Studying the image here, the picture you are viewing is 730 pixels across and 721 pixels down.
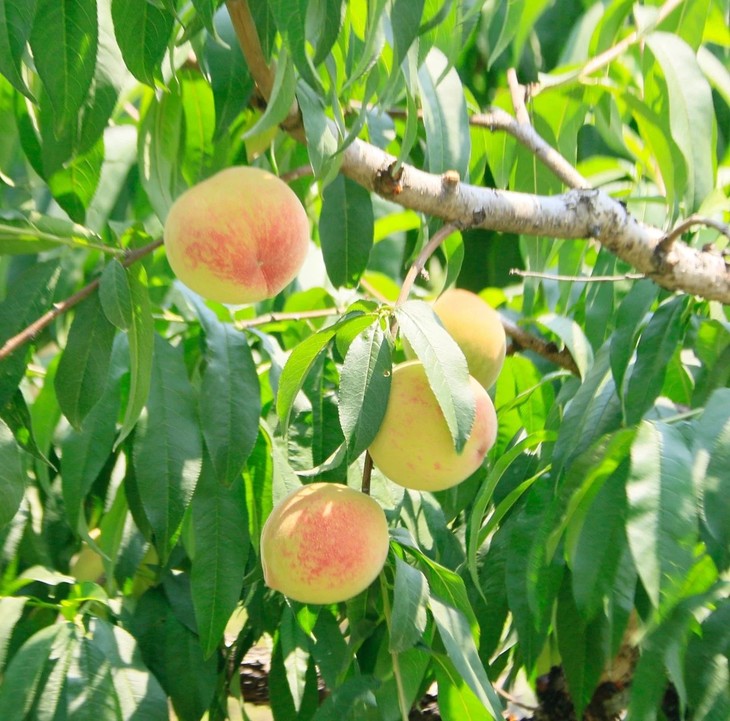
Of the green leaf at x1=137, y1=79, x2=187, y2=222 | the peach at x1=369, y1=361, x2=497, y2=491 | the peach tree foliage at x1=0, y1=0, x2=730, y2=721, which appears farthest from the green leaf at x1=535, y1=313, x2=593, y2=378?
the green leaf at x1=137, y1=79, x2=187, y2=222

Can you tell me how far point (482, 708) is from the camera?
30.4 inches

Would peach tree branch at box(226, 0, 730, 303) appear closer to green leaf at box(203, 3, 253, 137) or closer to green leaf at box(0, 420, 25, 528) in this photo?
green leaf at box(203, 3, 253, 137)

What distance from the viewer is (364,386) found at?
0.62m

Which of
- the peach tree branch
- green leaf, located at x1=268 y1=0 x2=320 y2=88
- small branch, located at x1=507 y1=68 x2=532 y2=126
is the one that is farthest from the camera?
small branch, located at x1=507 y1=68 x2=532 y2=126

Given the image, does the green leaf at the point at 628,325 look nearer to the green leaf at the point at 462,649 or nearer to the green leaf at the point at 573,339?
the green leaf at the point at 573,339

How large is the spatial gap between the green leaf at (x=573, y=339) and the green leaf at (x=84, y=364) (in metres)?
0.39

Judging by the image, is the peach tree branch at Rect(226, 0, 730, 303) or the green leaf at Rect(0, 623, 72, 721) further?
the green leaf at Rect(0, 623, 72, 721)

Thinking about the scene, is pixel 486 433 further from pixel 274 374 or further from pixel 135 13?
pixel 135 13

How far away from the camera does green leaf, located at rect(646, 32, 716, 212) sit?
0.85 m

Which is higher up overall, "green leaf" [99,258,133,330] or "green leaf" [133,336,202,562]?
"green leaf" [99,258,133,330]

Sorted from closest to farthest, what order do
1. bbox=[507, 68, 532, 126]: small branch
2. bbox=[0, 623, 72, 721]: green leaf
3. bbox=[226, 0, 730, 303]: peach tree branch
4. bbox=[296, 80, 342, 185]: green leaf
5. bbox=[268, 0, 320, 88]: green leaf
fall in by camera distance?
bbox=[268, 0, 320, 88]: green leaf
bbox=[296, 80, 342, 185]: green leaf
bbox=[226, 0, 730, 303]: peach tree branch
bbox=[0, 623, 72, 721]: green leaf
bbox=[507, 68, 532, 126]: small branch

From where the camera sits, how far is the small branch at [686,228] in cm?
74

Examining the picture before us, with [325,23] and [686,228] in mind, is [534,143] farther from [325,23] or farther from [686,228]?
[325,23]

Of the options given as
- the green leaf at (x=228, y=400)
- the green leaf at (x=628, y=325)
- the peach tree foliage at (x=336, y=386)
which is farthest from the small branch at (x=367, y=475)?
the green leaf at (x=628, y=325)
